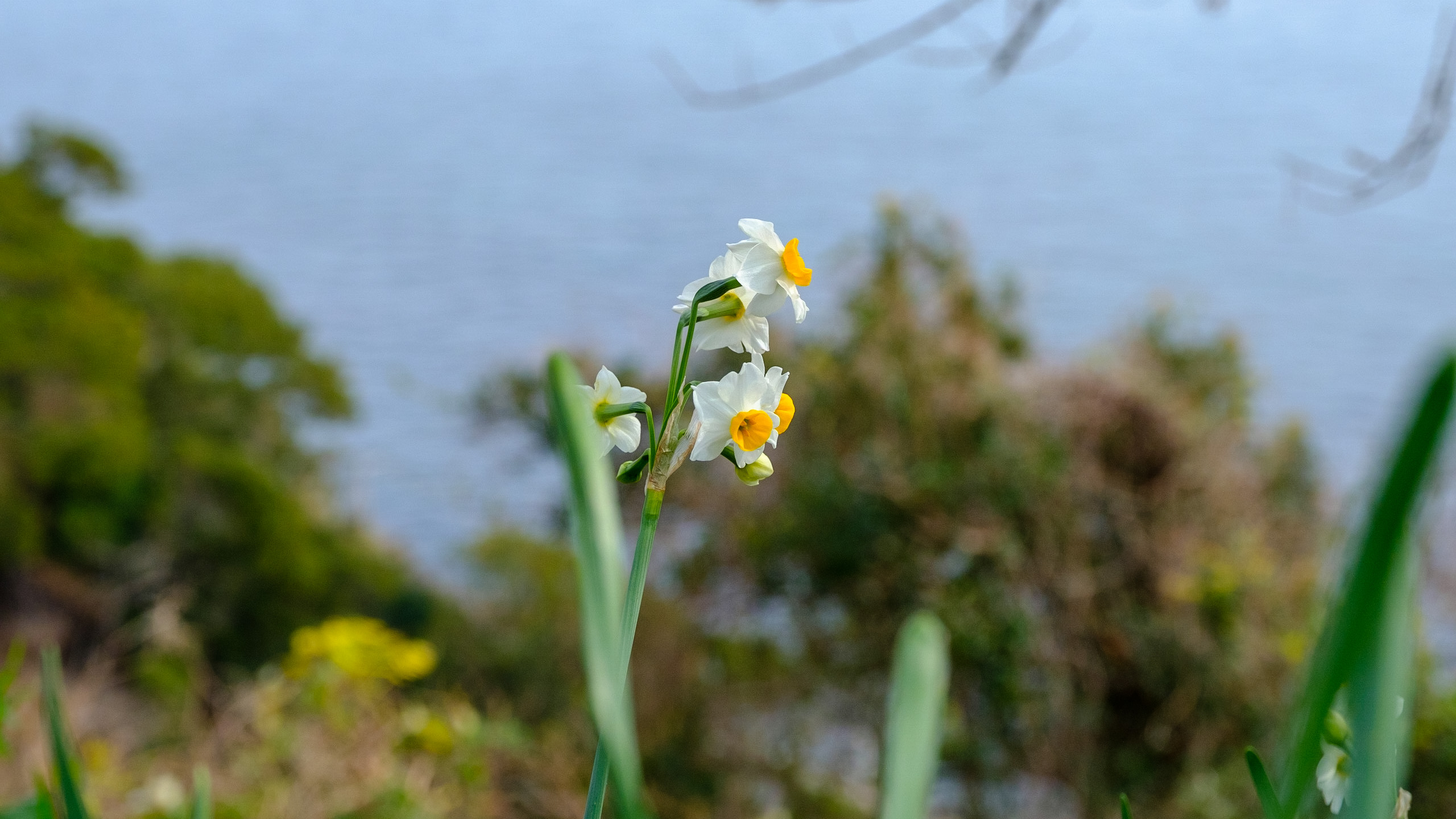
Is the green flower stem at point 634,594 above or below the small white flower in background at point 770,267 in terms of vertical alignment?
below

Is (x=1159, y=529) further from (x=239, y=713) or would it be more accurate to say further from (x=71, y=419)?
(x=71, y=419)

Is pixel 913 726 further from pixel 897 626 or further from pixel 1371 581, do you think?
pixel 897 626

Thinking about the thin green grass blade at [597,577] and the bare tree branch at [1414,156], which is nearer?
the thin green grass blade at [597,577]

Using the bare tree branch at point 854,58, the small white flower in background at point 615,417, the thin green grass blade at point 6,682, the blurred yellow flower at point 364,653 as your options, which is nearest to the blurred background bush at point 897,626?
the blurred yellow flower at point 364,653

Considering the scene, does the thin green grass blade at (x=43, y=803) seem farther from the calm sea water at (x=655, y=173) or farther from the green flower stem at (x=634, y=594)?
the calm sea water at (x=655, y=173)

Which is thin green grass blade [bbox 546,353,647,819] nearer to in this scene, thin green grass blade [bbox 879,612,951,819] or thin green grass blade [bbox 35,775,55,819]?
thin green grass blade [bbox 879,612,951,819]

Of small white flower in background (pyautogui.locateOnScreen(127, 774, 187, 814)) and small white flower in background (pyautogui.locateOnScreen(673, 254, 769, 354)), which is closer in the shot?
small white flower in background (pyautogui.locateOnScreen(673, 254, 769, 354))

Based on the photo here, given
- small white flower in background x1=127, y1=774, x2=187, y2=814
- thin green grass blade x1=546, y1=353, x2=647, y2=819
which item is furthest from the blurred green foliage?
thin green grass blade x1=546, y1=353, x2=647, y2=819
